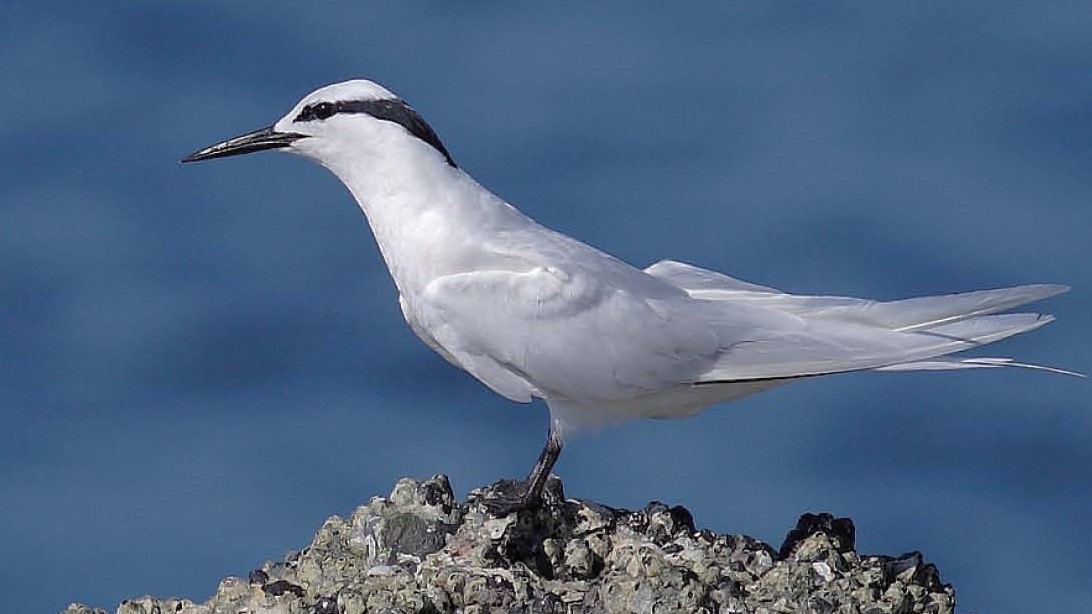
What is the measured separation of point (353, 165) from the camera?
436 centimetres

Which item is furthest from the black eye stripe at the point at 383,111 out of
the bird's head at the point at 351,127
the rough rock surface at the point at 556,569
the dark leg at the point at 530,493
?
the rough rock surface at the point at 556,569

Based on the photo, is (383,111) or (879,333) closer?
(879,333)

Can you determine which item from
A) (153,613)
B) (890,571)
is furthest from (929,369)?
(153,613)

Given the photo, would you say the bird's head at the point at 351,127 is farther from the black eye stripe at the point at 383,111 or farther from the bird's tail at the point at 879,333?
the bird's tail at the point at 879,333

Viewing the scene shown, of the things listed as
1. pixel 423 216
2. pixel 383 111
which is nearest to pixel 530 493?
pixel 423 216

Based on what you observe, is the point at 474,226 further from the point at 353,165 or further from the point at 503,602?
the point at 503,602

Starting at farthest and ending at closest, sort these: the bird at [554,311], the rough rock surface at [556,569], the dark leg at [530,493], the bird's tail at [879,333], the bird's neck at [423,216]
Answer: the bird's neck at [423,216], the bird at [554,311], the bird's tail at [879,333], the dark leg at [530,493], the rough rock surface at [556,569]

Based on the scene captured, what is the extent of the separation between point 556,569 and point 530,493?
291 millimetres

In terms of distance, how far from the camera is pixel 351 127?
4.30 metres

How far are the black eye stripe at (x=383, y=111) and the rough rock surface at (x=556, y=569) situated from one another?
3.40 feet

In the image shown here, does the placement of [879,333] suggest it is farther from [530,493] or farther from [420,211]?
[420,211]

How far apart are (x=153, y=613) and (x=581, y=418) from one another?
126 cm

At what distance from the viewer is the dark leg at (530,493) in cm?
365

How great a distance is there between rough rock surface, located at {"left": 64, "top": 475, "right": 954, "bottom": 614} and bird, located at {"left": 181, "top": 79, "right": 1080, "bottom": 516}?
0.42 meters
